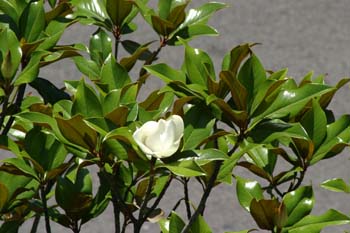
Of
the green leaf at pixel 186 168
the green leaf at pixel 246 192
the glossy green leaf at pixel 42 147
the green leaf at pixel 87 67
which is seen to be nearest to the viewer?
the green leaf at pixel 186 168

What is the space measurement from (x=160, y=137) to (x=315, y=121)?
360 mm

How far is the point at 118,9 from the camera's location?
66.9 inches

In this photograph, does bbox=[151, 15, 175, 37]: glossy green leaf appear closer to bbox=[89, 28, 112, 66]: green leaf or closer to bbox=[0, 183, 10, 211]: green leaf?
bbox=[89, 28, 112, 66]: green leaf

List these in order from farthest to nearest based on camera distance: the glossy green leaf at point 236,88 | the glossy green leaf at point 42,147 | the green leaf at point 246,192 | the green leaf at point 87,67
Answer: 1. the green leaf at point 87,67
2. the green leaf at point 246,192
3. the glossy green leaf at point 42,147
4. the glossy green leaf at point 236,88

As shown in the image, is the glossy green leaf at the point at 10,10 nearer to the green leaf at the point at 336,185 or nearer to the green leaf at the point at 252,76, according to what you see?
the green leaf at the point at 252,76

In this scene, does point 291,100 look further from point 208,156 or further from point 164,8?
point 164,8

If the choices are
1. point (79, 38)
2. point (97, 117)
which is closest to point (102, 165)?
point (97, 117)

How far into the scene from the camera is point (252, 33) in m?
4.91

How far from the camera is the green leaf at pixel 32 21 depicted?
4.98ft

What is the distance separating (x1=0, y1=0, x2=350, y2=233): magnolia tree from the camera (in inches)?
49.4

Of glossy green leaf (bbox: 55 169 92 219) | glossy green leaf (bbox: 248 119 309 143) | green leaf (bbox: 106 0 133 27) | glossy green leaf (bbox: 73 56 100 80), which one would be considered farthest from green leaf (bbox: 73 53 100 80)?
glossy green leaf (bbox: 248 119 309 143)

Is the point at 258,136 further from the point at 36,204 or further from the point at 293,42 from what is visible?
the point at 293,42

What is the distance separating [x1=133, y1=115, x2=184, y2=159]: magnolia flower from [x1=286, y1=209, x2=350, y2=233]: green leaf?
0.31 metres

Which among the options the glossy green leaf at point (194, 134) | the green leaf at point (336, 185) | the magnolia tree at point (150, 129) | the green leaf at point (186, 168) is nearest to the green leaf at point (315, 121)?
the magnolia tree at point (150, 129)
